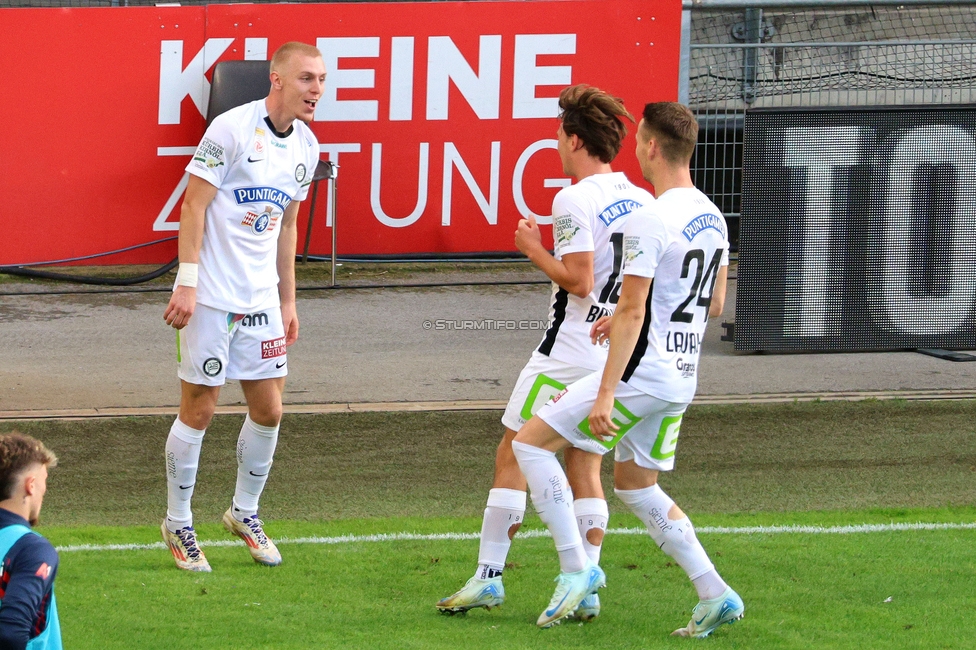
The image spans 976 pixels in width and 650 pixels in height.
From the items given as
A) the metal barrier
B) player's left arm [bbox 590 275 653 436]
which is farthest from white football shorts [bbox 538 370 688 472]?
the metal barrier

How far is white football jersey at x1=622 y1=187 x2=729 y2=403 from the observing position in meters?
4.17

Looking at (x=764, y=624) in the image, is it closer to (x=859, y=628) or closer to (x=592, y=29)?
(x=859, y=628)

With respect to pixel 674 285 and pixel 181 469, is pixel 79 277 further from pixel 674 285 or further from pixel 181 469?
pixel 674 285

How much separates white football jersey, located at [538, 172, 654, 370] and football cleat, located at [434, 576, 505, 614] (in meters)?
0.85

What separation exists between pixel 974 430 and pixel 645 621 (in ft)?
12.3

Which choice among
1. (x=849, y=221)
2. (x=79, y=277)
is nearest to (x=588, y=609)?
(x=849, y=221)

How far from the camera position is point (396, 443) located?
729 cm

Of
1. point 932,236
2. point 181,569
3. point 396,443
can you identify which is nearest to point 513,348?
point 396,443

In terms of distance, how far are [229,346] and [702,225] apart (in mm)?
1999

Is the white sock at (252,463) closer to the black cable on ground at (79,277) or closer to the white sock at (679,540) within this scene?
the white sock at (679,540)

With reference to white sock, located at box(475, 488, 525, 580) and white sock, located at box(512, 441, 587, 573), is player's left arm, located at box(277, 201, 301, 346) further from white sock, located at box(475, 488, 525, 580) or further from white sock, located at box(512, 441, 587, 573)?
white sock, located at box(512, 441, 587, 573)

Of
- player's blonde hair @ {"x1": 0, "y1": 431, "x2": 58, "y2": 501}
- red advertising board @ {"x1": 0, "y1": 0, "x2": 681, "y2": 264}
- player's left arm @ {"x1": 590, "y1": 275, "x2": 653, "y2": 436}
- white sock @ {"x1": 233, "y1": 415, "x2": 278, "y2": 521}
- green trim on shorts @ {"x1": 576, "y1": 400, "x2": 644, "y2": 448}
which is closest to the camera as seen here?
player's blonde hair @ {"x1": 0, "y1": 431, "x2": 58, "y2": 501}

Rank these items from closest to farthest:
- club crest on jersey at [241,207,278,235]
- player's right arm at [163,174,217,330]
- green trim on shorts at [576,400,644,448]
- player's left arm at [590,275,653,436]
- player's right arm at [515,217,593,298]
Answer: player's left arm at [590,275,653,436] < green trim on shorts at [576,400,644,448] < player's right arm at [515,217,593,298] < player's right arm at [163,174,217,330] < club crest on jersey at [241,207,278,235]

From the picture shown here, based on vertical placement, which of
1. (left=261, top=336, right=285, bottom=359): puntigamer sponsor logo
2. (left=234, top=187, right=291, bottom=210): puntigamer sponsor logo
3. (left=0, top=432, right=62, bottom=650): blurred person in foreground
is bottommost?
(left=0, top=432, right=62, bottom=650): blurred person in foreground
